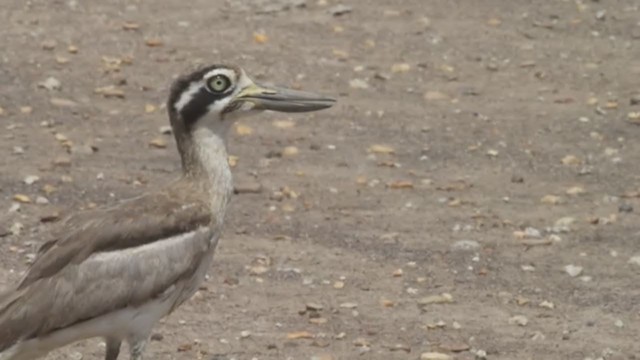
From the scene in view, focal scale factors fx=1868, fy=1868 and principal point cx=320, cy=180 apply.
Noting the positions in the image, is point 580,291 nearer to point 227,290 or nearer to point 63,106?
point 227,290

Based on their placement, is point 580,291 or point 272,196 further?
point 272,196

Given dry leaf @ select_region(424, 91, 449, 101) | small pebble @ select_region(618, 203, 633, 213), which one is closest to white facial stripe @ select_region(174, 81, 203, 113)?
small pebble @ select_region(618, 203, 633, 213)

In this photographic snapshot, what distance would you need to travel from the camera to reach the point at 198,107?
828 cm

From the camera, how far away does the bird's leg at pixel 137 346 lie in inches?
310

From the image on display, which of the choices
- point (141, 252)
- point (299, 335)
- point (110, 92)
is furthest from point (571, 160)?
point (141, 252)

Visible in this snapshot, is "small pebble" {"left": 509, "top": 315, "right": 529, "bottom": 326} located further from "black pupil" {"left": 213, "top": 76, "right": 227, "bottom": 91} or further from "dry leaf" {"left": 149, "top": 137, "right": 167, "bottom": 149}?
"dry leaf" {"left": 149, "top": 137, "right": 167, "bottom": 149}

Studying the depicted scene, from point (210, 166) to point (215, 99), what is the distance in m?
0.30

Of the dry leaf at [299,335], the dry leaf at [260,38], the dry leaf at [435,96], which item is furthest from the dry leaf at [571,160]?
the dry leaf at [299,335]

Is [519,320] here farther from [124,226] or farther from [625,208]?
[124,226]

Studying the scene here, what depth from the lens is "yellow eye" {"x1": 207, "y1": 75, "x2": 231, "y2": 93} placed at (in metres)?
8.29

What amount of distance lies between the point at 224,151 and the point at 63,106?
4.97 meters

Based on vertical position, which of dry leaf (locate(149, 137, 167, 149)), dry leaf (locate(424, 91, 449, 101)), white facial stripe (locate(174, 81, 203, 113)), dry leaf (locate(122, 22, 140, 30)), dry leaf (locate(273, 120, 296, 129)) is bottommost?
dry leaf (locate(424, 91, 449, 101))

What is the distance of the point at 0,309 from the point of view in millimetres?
7785

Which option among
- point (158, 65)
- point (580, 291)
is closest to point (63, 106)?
point (158, 65)
